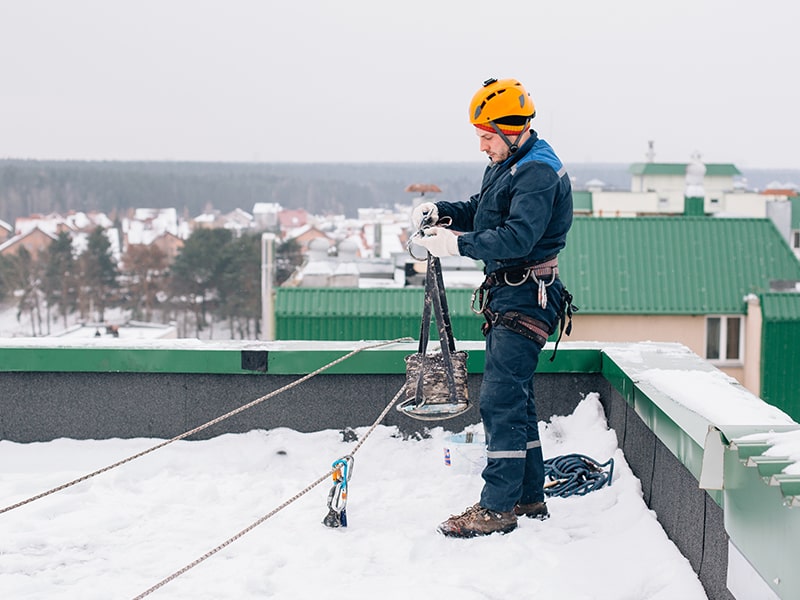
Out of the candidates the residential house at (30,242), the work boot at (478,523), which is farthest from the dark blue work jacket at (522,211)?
the residential house at (30,242)

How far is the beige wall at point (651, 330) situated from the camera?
899 inches

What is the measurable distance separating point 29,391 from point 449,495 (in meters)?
2.39

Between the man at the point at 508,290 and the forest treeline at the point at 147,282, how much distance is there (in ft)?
259

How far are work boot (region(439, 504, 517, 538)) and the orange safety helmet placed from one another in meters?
1.65

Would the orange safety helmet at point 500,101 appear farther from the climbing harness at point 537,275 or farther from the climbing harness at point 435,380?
the climbing harness at point 435,380

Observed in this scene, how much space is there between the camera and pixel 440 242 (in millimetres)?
4312

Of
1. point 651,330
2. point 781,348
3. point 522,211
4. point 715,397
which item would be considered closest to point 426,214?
point 522,211

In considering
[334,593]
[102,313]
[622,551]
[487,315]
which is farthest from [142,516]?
[102,313]

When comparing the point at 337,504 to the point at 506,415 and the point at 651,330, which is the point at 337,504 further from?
the point at 651,330

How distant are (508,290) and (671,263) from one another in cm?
2018

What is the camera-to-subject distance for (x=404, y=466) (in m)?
5.12

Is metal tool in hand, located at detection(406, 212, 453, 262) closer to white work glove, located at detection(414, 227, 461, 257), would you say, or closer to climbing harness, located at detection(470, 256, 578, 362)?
white work glove, located at detection(414, 227, 461, 257)

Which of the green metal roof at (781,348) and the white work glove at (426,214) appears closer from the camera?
the white work glove at (426,214)

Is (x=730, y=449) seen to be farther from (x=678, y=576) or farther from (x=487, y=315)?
(x=487, y=315)
